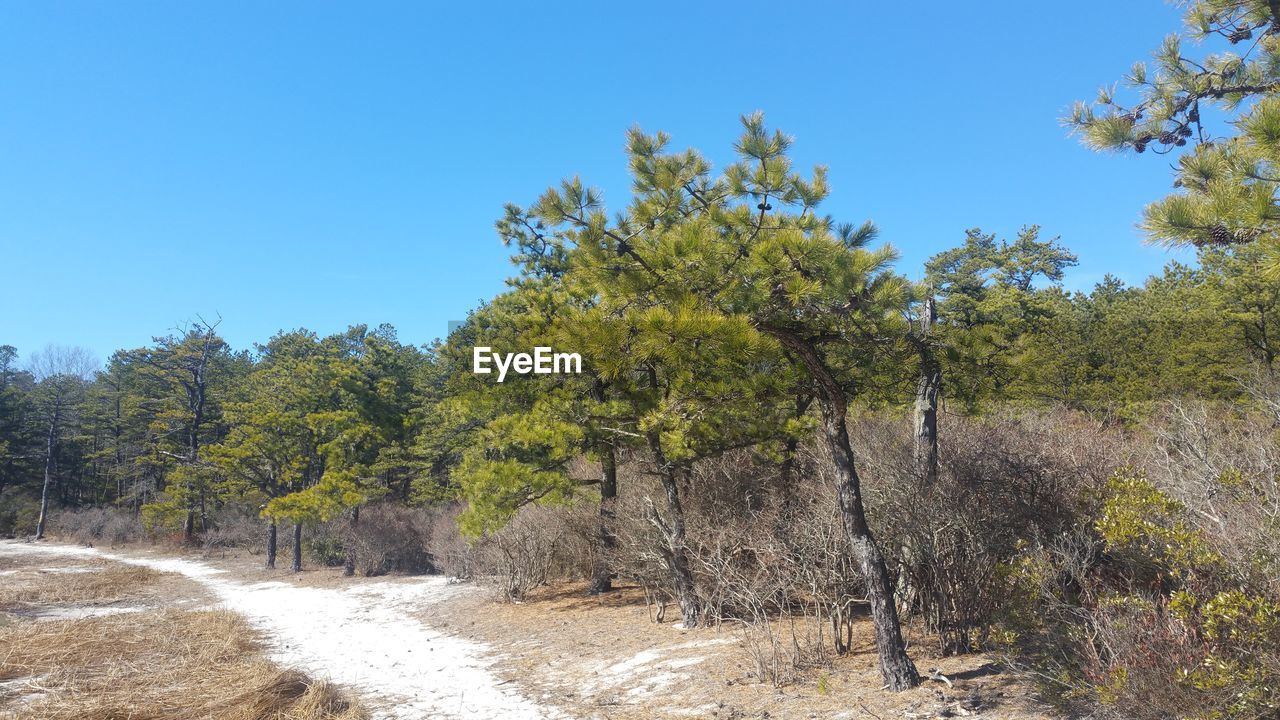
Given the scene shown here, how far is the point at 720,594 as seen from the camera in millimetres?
8344

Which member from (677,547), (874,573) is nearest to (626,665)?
(677,547)

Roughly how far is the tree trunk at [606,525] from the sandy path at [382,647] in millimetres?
2930

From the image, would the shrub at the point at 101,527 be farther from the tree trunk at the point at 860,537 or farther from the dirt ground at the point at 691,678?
the tree trunk at the point at 860,537

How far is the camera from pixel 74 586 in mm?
16266

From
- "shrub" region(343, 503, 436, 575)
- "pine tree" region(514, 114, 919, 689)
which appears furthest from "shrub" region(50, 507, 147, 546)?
"pine tree" region(514, 114, 919, 689)

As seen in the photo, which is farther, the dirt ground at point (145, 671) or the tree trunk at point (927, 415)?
the tree trunk at point (927, 415)

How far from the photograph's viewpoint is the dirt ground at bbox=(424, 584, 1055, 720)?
5008 mm

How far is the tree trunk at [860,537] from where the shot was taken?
17.5 feet

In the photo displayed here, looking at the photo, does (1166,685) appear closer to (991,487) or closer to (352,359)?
(991,487)

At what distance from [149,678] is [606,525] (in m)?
6.53

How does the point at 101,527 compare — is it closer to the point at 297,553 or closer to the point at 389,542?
the point at 297,553

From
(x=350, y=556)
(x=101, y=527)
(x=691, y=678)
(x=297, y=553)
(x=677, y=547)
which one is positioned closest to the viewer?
(x=691, y=678)

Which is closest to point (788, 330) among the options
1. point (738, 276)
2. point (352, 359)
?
point (738, 276)

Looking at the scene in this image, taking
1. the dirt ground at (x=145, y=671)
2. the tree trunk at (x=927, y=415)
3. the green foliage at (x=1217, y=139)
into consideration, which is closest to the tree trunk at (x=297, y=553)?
the dirt ground at (x=145, y=671)
